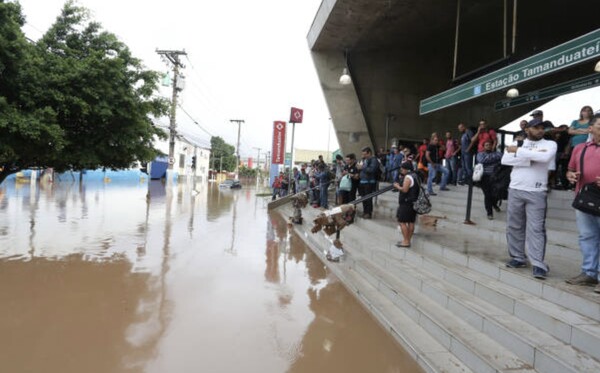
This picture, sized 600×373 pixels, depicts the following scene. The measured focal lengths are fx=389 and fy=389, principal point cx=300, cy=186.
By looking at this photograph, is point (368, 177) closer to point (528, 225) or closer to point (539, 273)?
point (528, 225)

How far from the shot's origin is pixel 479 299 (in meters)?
3.74

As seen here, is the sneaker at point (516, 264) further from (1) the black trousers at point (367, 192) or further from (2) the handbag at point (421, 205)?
(1) the black trousers at point (367, 192)

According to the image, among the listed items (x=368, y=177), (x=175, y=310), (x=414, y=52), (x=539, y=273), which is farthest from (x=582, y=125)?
(x=414, y=52)

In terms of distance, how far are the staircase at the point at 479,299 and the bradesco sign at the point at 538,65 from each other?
194cm

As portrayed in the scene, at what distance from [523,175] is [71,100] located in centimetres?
613

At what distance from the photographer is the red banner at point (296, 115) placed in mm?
15703

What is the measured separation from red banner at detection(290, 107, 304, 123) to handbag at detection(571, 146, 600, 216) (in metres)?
13.0

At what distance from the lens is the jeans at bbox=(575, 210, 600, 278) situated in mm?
3244

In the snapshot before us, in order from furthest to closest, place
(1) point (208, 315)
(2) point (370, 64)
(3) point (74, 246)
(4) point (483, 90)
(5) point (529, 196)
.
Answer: (2) point (370, 64) → (3) point (74, 246) → (4) point (483, 90) → (1) point (208, 315) → (5) point (529, 196)

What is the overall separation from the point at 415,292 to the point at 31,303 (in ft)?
14.6

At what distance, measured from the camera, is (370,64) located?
553 inches

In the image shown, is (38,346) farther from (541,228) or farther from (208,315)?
(541,228)

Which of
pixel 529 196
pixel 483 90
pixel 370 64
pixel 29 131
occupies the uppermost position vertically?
pixel 370 64

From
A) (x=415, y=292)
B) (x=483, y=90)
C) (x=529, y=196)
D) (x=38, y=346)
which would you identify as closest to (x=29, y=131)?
(x=38, y=346)
